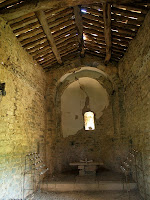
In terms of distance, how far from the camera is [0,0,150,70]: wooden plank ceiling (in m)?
4.93

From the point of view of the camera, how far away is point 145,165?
5031 millimetres

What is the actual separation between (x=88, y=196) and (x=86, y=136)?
3696mm

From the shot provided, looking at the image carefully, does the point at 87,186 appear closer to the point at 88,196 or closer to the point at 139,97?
the point at 88,196

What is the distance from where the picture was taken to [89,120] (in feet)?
31.4

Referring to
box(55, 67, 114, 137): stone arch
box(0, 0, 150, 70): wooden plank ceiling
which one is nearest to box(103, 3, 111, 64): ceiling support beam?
box(0, 0, 150, 70): wooden plank ceiling

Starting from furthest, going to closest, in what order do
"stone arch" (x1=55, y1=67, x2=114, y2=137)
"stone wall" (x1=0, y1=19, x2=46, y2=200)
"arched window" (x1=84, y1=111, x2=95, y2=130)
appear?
"arched window" (x1=84, y1=111, x2=95, y2=130) → "stone arch" (x1=55, y1=67, x2=114, y2=137) → "stone wall" (x1=0, y1=19, x2=46, y2=200)

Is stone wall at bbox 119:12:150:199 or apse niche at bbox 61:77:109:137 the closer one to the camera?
stone wall at bbox 119:12:150:199

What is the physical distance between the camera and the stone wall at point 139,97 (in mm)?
4891

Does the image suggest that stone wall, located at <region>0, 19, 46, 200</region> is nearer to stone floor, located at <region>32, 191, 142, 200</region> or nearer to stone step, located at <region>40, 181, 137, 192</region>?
stone floor, located at <region>32, 191, 142, 200</region>

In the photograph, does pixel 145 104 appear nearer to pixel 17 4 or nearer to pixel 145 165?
pixel 145 165

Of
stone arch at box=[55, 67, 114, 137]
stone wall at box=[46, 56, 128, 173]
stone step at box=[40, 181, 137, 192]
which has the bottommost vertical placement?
stone step at box=[40, 181, 137, 192]

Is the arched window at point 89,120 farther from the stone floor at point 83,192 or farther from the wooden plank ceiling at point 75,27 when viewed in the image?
the wooden plank ceiling at point 75,27

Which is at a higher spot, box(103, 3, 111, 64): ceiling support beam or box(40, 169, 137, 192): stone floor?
box(103, 3, 111, 64): ceiling support beam

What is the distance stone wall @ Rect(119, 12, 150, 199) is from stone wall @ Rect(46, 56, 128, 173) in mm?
981
